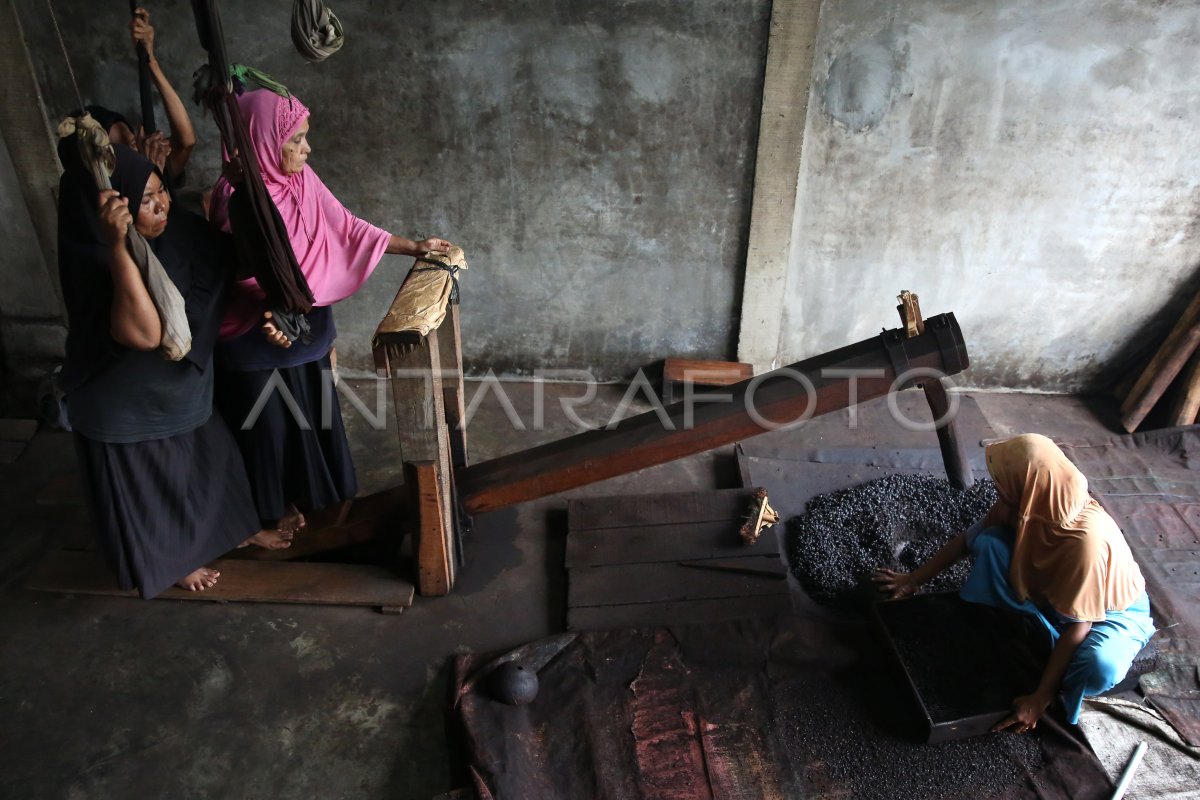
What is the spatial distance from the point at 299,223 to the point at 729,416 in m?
1.82

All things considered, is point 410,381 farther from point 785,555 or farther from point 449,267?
point 785,555

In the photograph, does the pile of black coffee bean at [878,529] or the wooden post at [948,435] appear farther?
the pile of black coffee bean at [878,529]

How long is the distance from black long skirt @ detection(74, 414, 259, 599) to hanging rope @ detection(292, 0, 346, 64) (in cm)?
147

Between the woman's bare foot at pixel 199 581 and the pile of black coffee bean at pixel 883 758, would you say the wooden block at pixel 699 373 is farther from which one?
the woman's bare foot at pixel 199 581

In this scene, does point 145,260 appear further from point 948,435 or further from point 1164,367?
point 1164,367

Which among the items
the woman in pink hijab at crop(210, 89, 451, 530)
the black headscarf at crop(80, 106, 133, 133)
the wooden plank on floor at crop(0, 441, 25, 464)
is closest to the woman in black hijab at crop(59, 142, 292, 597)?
the woman in pink hijab at crop(210, 89, 451, 530)

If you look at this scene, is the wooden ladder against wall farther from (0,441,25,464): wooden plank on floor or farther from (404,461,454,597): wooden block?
(0,441,25,464): wooden plank on floor

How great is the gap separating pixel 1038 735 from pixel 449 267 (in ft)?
9.35

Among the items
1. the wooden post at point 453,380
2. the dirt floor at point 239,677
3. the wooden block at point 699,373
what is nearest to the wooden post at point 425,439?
the dirt floor at point 239,677

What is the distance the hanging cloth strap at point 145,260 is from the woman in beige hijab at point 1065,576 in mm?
2917

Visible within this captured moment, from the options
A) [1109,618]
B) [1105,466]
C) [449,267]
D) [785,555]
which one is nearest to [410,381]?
[449,267]

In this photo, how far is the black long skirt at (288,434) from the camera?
3.31m

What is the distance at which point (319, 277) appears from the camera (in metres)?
3.18

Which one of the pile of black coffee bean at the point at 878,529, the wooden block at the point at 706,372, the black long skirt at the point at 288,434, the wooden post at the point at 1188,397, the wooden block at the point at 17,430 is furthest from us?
the wooden block at the point at 706,372
